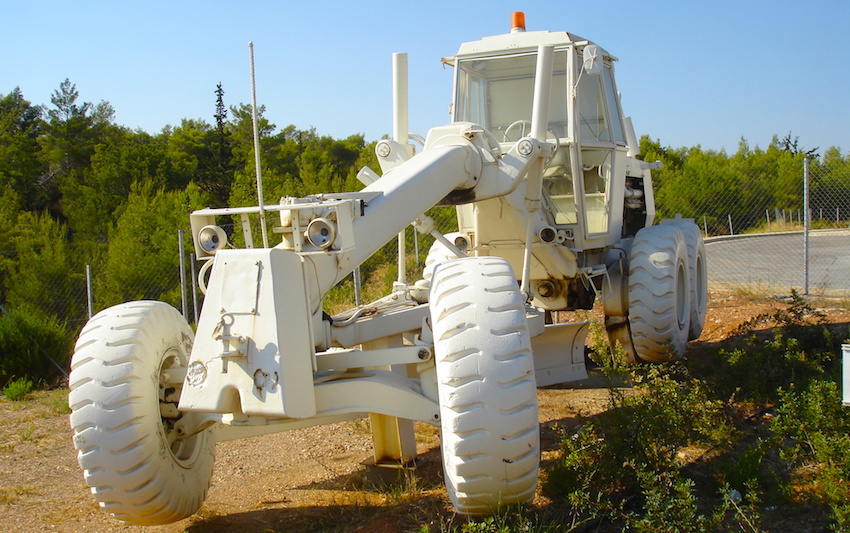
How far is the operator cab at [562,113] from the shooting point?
7.18 metres

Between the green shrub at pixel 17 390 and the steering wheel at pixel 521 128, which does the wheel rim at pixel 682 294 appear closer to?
the steering wheel at pixel 521 128

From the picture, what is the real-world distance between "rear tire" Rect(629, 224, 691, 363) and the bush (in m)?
7.14

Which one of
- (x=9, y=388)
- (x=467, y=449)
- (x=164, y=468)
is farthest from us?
(x=9, y=388)

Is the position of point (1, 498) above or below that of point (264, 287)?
below

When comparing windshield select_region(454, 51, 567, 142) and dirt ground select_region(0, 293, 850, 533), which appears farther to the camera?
windshield select_region(454, 51, 567, 142)

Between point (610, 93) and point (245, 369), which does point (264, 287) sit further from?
point (610, 93)

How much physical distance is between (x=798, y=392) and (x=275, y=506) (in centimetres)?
399

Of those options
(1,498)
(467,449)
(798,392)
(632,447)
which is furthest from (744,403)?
(1,498)

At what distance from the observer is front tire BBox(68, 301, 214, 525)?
4082 mm

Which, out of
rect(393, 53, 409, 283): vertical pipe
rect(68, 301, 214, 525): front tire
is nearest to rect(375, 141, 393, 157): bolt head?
rect(393, 53, 409, 283): vertical pipe

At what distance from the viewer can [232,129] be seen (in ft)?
117

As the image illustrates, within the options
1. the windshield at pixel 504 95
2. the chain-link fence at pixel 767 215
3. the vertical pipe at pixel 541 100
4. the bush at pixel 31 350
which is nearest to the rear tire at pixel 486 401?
the vertical pipe at pixel 541 100

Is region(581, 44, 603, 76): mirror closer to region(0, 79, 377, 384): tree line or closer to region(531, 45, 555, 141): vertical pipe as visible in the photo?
region(531, 45, 555, 141): vertical pipe

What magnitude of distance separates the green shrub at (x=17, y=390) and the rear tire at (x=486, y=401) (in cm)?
701
